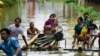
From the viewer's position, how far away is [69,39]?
60.0 ft

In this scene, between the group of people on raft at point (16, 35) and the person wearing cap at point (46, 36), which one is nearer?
the group of people on raft at point (16, 35)

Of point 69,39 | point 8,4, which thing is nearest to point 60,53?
point 69,39

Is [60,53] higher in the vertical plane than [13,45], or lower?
lower

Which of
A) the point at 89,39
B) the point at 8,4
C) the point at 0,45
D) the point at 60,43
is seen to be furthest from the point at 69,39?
the point at 8,4

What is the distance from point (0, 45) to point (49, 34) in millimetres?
6583

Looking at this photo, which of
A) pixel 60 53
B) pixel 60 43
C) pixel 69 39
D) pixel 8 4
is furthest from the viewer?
pixel 8 4

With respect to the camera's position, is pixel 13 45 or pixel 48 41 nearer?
pixel 13 45

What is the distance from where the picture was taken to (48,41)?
14.9 metres

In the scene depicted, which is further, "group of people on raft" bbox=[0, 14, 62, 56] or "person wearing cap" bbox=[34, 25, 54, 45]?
"person wearing cap" bbox=[34, 25, 54, 45]

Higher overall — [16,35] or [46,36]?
[16,35]

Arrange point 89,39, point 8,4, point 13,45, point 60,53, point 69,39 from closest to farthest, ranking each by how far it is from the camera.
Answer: point 13,45
point 60,53
point 89,39
point 69,39
point 8,4

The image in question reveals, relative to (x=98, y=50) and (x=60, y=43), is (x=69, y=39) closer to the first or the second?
(x=60, y=43)

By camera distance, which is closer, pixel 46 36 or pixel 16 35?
pixel 16 35

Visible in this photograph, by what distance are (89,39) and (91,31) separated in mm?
1509
